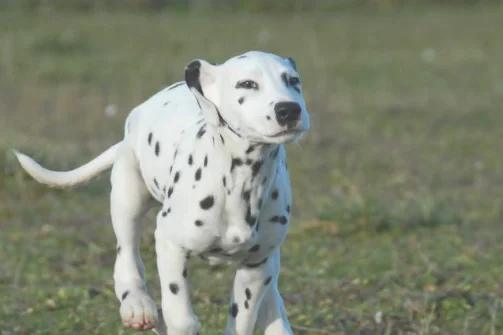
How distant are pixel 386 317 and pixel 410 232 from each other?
253cm

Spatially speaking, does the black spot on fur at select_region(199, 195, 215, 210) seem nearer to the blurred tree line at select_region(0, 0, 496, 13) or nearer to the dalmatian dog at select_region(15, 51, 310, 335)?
the dalmatian dog at select_region(15, 51, 310, 335)

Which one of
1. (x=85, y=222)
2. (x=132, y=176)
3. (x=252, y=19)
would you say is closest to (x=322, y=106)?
(x=85, y=222)

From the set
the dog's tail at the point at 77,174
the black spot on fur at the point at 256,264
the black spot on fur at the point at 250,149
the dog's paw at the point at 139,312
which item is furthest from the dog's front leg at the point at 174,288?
the dog's tail at the point at 77,174

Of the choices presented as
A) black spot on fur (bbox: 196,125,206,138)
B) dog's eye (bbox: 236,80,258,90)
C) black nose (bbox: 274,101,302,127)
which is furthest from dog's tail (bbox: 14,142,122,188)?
black nose (bbox: 274,101,302,127)

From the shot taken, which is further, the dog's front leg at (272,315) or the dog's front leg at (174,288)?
the dog's front leg at (272,315)

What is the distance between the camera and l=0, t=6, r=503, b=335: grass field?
7.32 m

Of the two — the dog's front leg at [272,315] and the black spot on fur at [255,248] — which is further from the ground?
the black spot on fur at [255,248]

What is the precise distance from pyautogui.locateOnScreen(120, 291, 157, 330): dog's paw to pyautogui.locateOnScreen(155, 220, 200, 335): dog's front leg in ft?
0.47

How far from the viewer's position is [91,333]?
267 inches

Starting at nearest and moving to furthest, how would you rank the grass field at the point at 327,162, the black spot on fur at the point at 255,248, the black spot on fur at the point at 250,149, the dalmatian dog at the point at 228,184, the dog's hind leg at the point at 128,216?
the dalmatian dog at the point at 228,184, the black spot on fur at the point at 250,149, the black spot on fur at the point at 255,248, the dog's hind leg at the point at 128,216, the grass field at the point at 327,162

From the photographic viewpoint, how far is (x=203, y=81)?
5.21 metres

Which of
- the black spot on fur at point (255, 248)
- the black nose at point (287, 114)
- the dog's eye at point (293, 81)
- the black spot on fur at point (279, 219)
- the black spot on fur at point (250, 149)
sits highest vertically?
the dog's eye at point (293, 81)

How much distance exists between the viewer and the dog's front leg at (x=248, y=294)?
17.9 feet

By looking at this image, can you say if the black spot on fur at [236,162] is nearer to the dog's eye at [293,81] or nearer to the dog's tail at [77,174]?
the dog's eye at [293,81]
